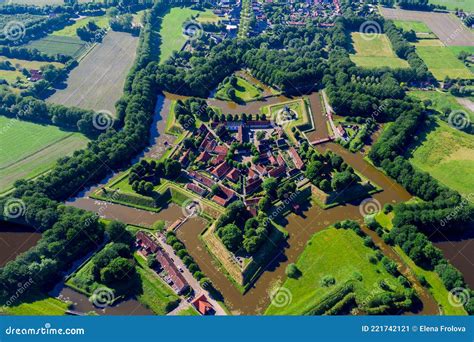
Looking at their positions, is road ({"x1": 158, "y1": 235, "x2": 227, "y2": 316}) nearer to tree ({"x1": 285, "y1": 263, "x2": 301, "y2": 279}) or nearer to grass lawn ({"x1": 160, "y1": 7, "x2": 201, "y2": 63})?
tree ({"x1": 285, "y1": 263, "x2": 301, "y2": 279})

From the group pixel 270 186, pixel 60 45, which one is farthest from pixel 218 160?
pixel 60 45

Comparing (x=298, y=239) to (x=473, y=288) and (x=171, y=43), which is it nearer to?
(x=473, y=288)

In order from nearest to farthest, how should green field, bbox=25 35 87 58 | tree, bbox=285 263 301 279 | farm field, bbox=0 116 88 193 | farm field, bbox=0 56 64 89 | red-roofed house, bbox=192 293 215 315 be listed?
red-roofed house, bbox=192 293 215 315, tree, bbox=285 263 301 279, farm field, bbox=0 116 88 193, farm field, bbox=0 56 64 89, green field, bbox=25 35 87 58

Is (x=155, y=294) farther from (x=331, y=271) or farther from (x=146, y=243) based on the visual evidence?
(x=331, y=271)

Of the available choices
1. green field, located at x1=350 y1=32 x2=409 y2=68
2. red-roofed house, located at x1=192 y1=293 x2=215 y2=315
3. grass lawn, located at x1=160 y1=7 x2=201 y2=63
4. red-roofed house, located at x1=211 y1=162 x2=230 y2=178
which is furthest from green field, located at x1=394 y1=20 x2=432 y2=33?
red-roofed house, located at x1=192 y1=293 x2=215 y2=315

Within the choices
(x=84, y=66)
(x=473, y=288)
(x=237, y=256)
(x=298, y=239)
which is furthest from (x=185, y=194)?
(x=84, y=66)

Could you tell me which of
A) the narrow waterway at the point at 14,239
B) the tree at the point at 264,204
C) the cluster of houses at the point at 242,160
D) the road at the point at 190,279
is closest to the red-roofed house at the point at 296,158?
the cluster of houses at the point at 242,160
